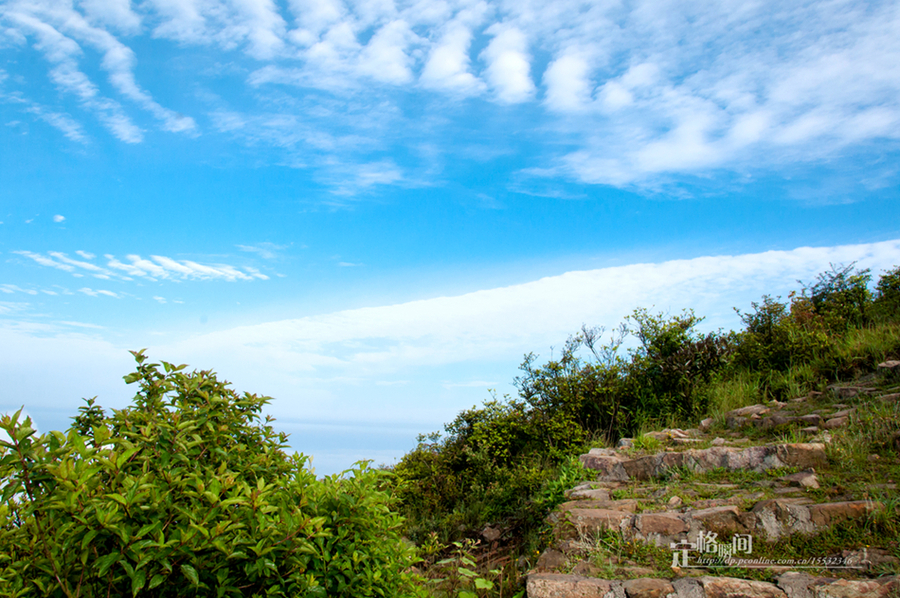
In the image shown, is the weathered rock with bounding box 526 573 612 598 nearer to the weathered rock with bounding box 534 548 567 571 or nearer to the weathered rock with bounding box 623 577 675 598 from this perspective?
the weathered rock with bounding box 623 577 675 598

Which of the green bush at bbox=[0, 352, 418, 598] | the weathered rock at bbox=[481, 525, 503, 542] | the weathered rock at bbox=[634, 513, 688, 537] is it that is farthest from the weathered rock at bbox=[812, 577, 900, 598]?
the weathered rock at bbox=[481, 525, 503, 542]

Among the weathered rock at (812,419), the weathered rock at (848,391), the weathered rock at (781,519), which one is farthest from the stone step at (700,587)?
the weathered rock at (848,391)

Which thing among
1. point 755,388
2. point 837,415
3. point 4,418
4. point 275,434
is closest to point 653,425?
point 755,388

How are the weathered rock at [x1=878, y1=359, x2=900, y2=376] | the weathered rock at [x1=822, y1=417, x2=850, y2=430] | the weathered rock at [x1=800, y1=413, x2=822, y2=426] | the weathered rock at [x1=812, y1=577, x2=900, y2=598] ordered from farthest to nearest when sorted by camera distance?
the weathered rock at [x1=878, y1=359, x2=900, y2=376]
the weathered rock at [x1=800, y1=413, x2=822, y2=426]
the weathered rock at [x1=822, y1=417, x2=850, y2=430]
the weathered rock at [x1=812, y1=577, x2=900, y2=598]

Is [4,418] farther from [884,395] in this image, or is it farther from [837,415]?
[884,395]

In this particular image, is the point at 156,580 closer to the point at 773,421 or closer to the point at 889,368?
the point at 773,421

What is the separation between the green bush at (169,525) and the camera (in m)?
2.51

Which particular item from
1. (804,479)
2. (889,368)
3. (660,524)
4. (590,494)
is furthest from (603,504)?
(889,368)

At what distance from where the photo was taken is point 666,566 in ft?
16.3

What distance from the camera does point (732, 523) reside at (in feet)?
17.6

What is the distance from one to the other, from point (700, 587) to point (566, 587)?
3.56ft

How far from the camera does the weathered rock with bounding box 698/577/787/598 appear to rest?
4.34m

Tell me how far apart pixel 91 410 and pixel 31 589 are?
1.50 metres

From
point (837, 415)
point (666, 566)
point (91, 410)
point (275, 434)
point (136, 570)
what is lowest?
point (666, 566)
